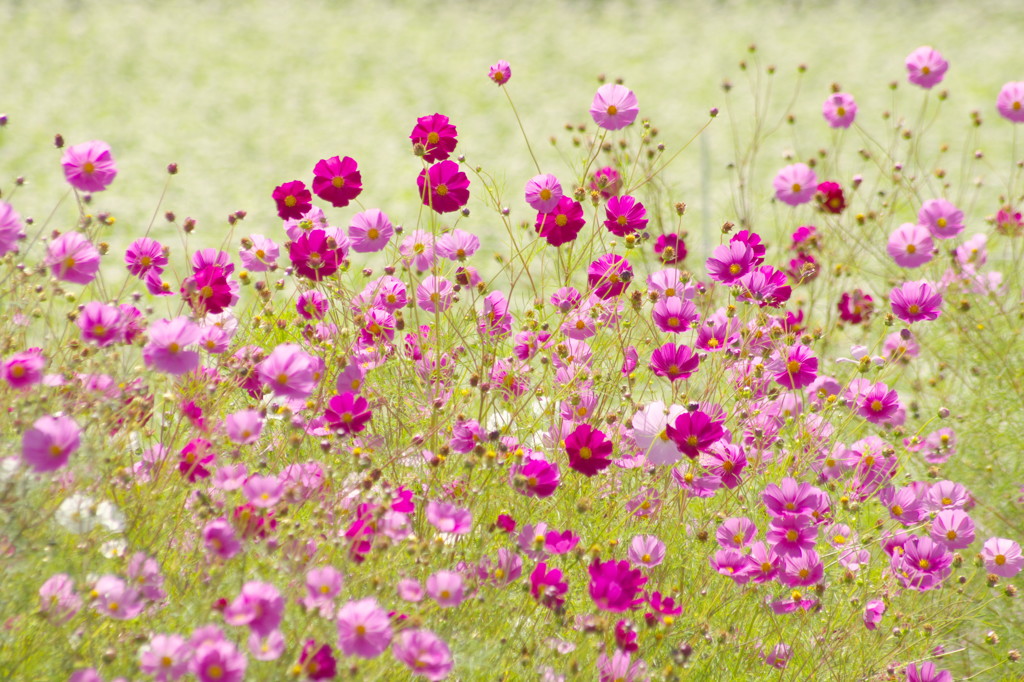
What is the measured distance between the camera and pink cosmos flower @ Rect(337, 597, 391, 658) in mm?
1338

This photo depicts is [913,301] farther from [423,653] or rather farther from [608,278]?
[423,653]

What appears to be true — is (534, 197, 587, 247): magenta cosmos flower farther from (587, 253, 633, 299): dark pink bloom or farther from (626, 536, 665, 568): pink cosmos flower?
(626, 536, 665, 568): pink cosmos flower

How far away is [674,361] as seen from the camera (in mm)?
1990

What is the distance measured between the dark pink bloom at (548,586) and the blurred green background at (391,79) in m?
5.23

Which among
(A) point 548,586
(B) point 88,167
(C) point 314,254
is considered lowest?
(A) point 548,586

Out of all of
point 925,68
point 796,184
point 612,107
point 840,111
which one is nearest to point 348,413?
point 612,107

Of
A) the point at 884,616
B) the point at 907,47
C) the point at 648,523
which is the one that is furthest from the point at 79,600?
the point at 907,47

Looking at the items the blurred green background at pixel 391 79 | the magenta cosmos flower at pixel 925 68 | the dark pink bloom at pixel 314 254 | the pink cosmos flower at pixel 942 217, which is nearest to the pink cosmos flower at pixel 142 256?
the dark pink bloom at pixel 314 254

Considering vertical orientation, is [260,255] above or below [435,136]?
below

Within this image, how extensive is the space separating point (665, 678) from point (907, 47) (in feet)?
36.3

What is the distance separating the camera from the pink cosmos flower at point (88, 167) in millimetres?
1886

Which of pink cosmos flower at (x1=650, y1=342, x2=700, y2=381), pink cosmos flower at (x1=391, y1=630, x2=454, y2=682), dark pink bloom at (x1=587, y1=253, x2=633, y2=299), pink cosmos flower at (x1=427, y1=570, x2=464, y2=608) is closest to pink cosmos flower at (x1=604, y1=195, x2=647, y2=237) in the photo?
dark pink bloom at (x1=587, y1=253, x2=633, y2=299)

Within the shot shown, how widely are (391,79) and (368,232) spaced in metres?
8.75

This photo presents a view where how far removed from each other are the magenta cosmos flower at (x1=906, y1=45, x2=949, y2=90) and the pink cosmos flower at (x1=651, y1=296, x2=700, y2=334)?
126 centimetres
